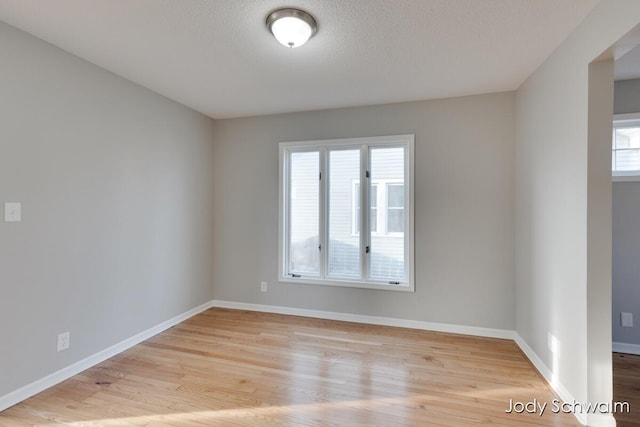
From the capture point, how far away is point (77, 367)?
2451 millimetres

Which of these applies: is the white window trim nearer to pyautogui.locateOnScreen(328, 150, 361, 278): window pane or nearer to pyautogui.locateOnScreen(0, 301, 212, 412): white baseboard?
pyautogui.locateOnScreen(328, 150, 361, 278): window pane

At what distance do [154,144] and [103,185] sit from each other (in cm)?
74

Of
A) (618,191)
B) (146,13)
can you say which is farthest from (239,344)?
(618,191)

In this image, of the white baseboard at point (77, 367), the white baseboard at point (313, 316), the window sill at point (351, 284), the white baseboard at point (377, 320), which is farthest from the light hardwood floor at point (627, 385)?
the white baseboard at point (77, 367)

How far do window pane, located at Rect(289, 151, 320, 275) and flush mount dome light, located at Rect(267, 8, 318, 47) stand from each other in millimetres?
1829

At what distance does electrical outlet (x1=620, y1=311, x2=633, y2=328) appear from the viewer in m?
2.82

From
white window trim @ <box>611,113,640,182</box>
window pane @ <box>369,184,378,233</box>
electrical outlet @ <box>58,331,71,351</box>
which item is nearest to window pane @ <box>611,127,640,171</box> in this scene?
white window trim @ <box>611,113,640,182</box>

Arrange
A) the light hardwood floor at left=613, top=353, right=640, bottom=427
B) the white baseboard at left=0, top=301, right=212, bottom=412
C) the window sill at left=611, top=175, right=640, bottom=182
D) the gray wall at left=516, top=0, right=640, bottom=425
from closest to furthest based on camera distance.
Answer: the gray wall at left=516, top=0, right=640, bottom=425, the light hardwood floor at left=613, top=353, right=640, bottom=427, the white baseboard at left=0, top=301, right=212, bottom=412, the window sill at left=611, top=175, right=640, bottom=182

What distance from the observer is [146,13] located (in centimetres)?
190

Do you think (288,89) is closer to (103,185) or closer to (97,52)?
(97,52)

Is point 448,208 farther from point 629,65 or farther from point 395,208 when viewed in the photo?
point 629,65

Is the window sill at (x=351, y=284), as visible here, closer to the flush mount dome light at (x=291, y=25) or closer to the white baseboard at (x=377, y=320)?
the white baseboard at (x=377, y=320)

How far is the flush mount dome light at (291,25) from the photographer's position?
1.86 meters

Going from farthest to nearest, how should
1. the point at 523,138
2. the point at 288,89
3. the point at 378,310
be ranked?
the point at 378,310
the point at 288,89
the point at 523,138
